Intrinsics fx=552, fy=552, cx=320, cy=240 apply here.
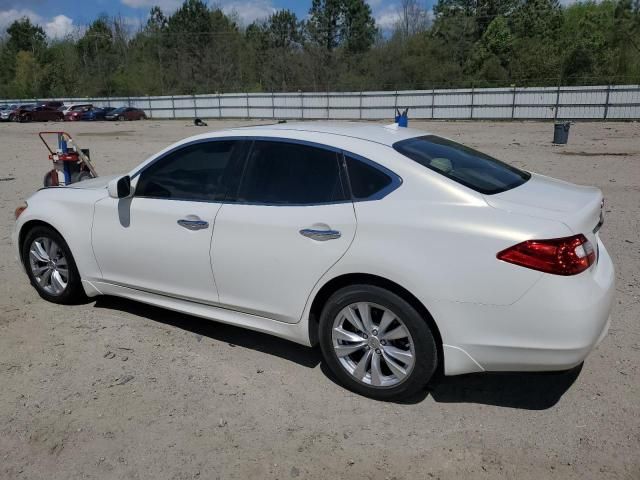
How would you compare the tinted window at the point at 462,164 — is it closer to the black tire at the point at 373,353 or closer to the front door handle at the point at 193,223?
the black tire at the point at 373,353

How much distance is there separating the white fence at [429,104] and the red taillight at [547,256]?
36534 mm

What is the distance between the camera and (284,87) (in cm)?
6394

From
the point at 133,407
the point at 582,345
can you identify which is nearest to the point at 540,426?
the point at 582,345

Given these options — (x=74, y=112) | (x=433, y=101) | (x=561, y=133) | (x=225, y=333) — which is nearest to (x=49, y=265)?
(x=225, y=333)

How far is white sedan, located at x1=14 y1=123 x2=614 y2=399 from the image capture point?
9.53 ft

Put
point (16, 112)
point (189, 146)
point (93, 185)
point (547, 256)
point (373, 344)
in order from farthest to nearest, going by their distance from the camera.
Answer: point (16, 112) → point (93, 185) → point (189, 146) → point (373, 344) → point (547, 256)

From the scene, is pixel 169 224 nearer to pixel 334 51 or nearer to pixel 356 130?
pixel 356 130

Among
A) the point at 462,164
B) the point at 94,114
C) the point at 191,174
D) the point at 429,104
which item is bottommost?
the point at 94,114

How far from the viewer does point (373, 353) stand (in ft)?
11.1

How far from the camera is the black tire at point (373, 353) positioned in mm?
3152

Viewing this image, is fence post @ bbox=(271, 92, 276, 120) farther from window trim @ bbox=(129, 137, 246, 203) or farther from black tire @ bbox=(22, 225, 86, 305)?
window trim @ bbox=(129, 137, 246, 203)

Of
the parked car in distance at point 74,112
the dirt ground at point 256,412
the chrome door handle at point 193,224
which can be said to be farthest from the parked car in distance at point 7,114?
the chrome door handle at point 193,224

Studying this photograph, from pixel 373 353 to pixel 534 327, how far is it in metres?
0.97

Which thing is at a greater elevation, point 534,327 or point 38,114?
point 534,327
